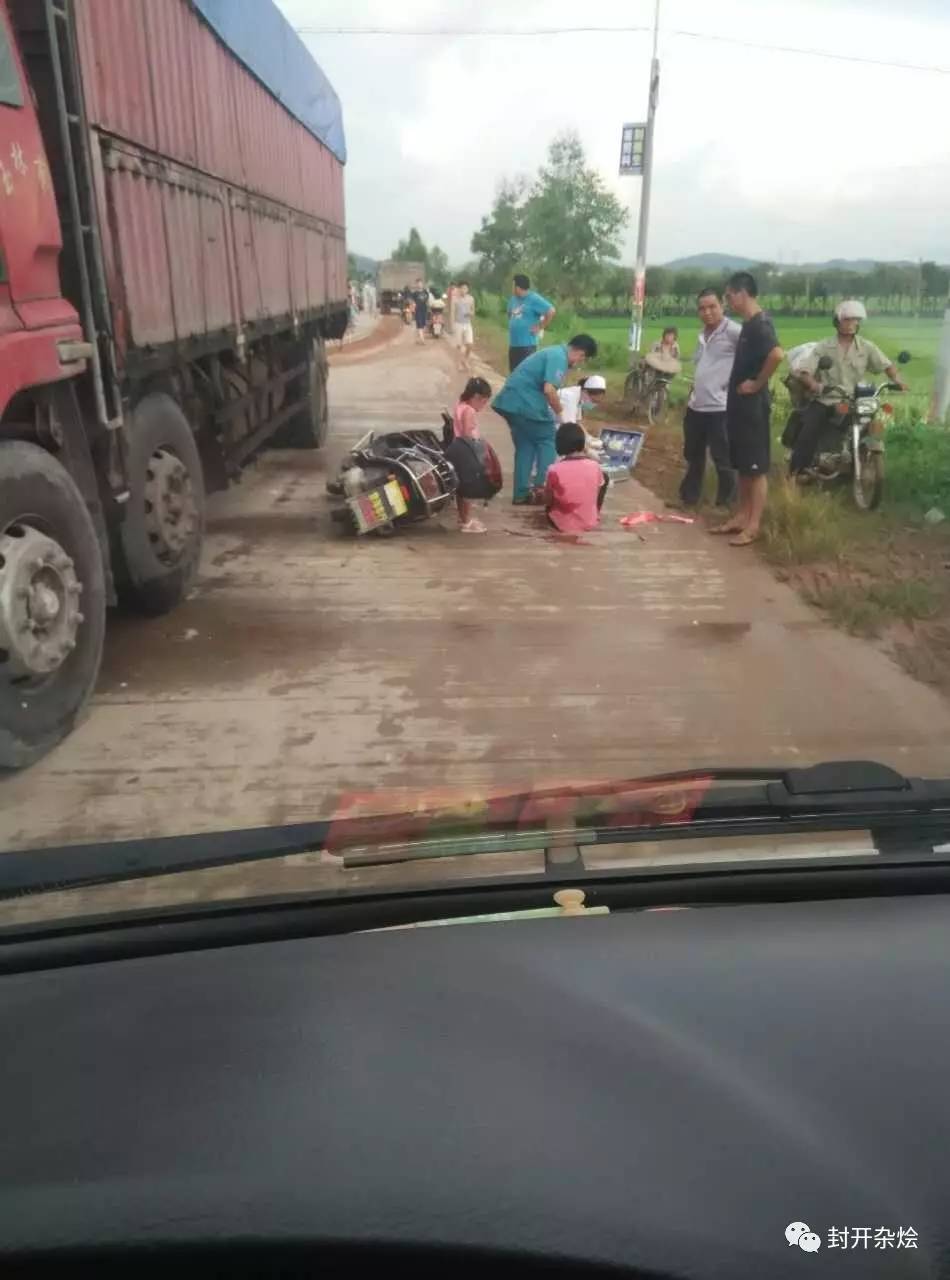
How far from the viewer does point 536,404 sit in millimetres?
8320

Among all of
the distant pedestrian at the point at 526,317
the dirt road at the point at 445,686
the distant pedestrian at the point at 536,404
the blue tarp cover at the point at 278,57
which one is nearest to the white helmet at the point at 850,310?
the distant pedestrian at the point at 536,404

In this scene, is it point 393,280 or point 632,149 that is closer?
point 632,149

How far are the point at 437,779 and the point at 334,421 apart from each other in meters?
→ 11.9

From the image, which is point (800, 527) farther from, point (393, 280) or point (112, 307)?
point (393, 280)

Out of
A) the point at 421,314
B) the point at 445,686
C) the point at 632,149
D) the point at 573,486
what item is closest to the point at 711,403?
the point at 573,486

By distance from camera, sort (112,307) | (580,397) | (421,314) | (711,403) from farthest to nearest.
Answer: (421,314) < (580,397) < (711,403) < (112,307)

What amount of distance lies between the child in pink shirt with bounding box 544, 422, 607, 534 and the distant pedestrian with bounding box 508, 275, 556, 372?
11.7 feet

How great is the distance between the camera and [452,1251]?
108 cm

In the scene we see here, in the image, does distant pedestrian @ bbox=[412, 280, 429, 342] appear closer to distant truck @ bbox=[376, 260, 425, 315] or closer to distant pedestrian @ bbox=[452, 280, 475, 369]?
distant pedestrian @ bbox=[452, 280, 475, 369]

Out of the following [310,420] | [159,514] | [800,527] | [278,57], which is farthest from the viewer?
[310,420]

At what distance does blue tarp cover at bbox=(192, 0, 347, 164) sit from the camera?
22.0 feet

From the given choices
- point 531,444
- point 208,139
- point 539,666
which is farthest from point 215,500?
point 539,666

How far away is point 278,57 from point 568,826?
8746 mm

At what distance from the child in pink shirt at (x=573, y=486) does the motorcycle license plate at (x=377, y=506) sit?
116 centimetres
